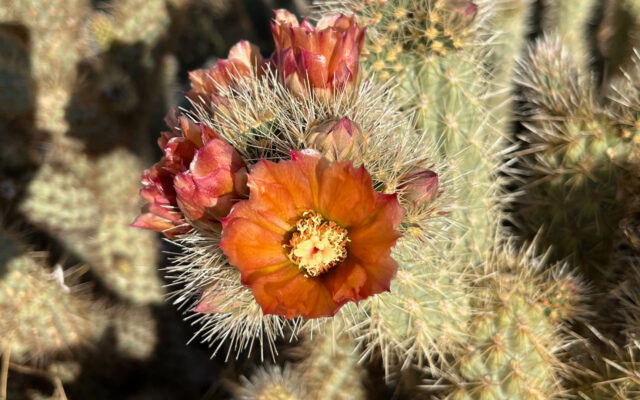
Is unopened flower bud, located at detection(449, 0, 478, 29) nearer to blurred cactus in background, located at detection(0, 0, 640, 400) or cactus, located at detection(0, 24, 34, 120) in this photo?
blurred cactus in background, located at detection(0, 0, 640, 400)

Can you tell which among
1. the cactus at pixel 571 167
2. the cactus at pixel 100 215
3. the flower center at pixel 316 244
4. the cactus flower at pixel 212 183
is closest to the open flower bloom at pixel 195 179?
the cactus flower at pixel 212 183

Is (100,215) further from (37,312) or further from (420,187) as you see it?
(420,187)

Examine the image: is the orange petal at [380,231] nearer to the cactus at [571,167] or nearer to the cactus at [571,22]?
the cactus at [571,167]

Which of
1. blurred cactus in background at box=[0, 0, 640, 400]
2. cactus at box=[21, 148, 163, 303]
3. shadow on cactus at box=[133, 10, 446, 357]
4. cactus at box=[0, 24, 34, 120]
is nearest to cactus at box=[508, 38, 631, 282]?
blurred cactus in background at box=[0, 0, 640, 400]

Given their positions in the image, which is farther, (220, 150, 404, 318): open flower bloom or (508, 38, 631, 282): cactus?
(508, 38, 631, 282): cactus

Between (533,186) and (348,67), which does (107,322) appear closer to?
(348,67)

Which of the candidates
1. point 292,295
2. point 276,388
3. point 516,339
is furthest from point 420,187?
point 276,388
